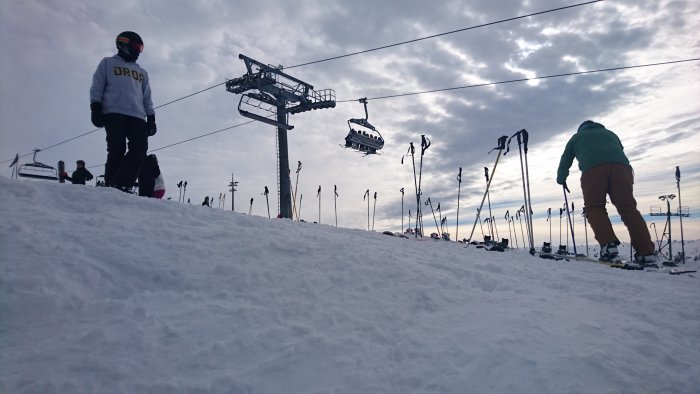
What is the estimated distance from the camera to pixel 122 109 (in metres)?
5.25

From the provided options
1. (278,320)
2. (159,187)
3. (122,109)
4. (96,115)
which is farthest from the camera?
(159,187)

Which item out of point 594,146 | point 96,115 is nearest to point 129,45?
point 96,115

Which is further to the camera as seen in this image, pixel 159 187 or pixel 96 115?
pixel 159 187

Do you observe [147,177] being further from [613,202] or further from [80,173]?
[613,202]

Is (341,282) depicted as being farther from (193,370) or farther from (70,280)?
(70,280)

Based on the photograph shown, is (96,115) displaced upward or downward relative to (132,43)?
downward

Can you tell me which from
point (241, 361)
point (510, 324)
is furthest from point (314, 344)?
point (510, 324)

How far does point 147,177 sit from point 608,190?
825cm

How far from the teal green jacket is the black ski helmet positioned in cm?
791

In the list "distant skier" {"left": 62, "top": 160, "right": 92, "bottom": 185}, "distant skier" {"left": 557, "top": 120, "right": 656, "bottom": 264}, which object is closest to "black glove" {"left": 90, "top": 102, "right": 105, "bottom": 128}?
"distant skier" {"left": 62, "top": 160, "right": 92, "bottom": 185}

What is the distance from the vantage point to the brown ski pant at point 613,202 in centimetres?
669

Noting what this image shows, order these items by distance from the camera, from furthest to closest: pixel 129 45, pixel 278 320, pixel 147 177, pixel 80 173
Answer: pixel 80 173 → pixel 147 177 → pixel 129 45 → pixel 278 320

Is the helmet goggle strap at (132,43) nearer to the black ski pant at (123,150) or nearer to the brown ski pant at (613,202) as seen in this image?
Result: the black ski pant at (123,150)

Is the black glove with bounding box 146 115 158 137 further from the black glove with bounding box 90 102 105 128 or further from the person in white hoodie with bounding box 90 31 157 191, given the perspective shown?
the black glove with bounding box 90 102 105 128
